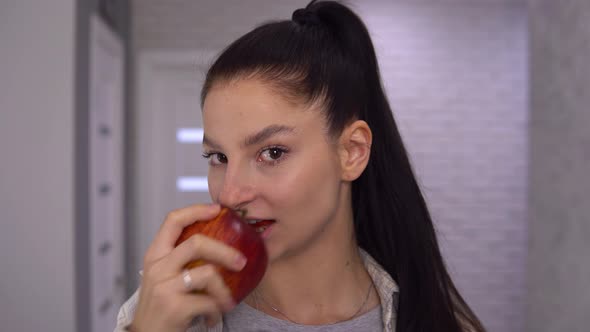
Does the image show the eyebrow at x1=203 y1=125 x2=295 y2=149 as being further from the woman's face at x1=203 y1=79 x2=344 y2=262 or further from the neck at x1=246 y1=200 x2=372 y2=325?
the neck at x1=246 y1=200 x2=372 y2=325

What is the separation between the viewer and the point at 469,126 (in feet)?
12.3

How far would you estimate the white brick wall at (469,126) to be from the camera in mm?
3744

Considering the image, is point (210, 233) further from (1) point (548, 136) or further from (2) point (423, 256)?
(1) point (548, 136)

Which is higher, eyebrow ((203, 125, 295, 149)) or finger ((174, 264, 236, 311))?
eyebrow ((203, 125, 295, 149))

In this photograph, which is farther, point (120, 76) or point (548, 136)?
point (120, 76)

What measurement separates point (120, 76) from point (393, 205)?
2.78 metres

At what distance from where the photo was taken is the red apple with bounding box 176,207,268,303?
0.72m

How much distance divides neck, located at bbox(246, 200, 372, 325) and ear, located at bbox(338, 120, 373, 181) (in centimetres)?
13

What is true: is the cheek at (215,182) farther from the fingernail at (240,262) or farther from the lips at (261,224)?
the fingernail at (240,262)

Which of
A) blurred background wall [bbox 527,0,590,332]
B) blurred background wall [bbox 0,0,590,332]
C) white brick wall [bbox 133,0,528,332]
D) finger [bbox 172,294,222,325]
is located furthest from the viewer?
white brick wall [bbox 133,0,528,332]

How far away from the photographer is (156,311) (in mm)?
666

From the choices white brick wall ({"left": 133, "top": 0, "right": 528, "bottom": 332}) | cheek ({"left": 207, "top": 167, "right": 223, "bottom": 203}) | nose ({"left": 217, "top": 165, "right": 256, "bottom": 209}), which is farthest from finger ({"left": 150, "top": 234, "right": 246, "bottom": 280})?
white brick wall ({"left": 133, "top": 0, "right": 528, "bottom": 332})
